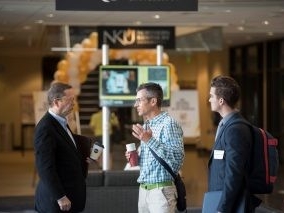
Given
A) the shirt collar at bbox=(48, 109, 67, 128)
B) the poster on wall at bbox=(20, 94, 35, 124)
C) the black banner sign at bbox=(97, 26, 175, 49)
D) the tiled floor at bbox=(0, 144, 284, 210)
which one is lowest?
the tiled floor at bbox=(0, 144, 284, 210)

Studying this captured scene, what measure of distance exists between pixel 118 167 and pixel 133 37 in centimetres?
411

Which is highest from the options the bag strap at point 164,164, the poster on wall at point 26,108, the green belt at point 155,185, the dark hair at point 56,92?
the dark hair at point 56,92

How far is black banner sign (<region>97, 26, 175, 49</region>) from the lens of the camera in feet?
41.8

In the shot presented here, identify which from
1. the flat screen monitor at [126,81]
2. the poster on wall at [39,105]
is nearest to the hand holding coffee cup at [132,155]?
the flat screen monitor at [126,81]

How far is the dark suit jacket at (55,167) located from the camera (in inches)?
198

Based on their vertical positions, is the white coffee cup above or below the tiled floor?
above

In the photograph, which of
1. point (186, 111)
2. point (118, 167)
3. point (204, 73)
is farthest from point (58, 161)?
point (204, 73)

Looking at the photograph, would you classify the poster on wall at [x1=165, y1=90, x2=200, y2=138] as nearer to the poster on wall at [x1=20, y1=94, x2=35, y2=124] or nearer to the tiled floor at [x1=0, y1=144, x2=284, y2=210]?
the tiled floor at [x1=0, y1=144, x2=284, y2=210]

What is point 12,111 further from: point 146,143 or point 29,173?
point 146,143

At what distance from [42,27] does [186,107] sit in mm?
3278

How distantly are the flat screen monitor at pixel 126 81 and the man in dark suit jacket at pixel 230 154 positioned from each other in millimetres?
6239

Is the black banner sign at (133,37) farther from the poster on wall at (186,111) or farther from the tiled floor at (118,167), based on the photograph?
the tiled floor at (118,167)

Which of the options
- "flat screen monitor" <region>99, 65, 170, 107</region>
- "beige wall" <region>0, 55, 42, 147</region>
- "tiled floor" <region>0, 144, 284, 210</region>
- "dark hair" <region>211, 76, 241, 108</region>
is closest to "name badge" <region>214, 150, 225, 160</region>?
"dark hair" <region>211, 76, 241, 108</region>

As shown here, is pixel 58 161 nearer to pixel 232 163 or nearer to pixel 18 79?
pixel 232 163
